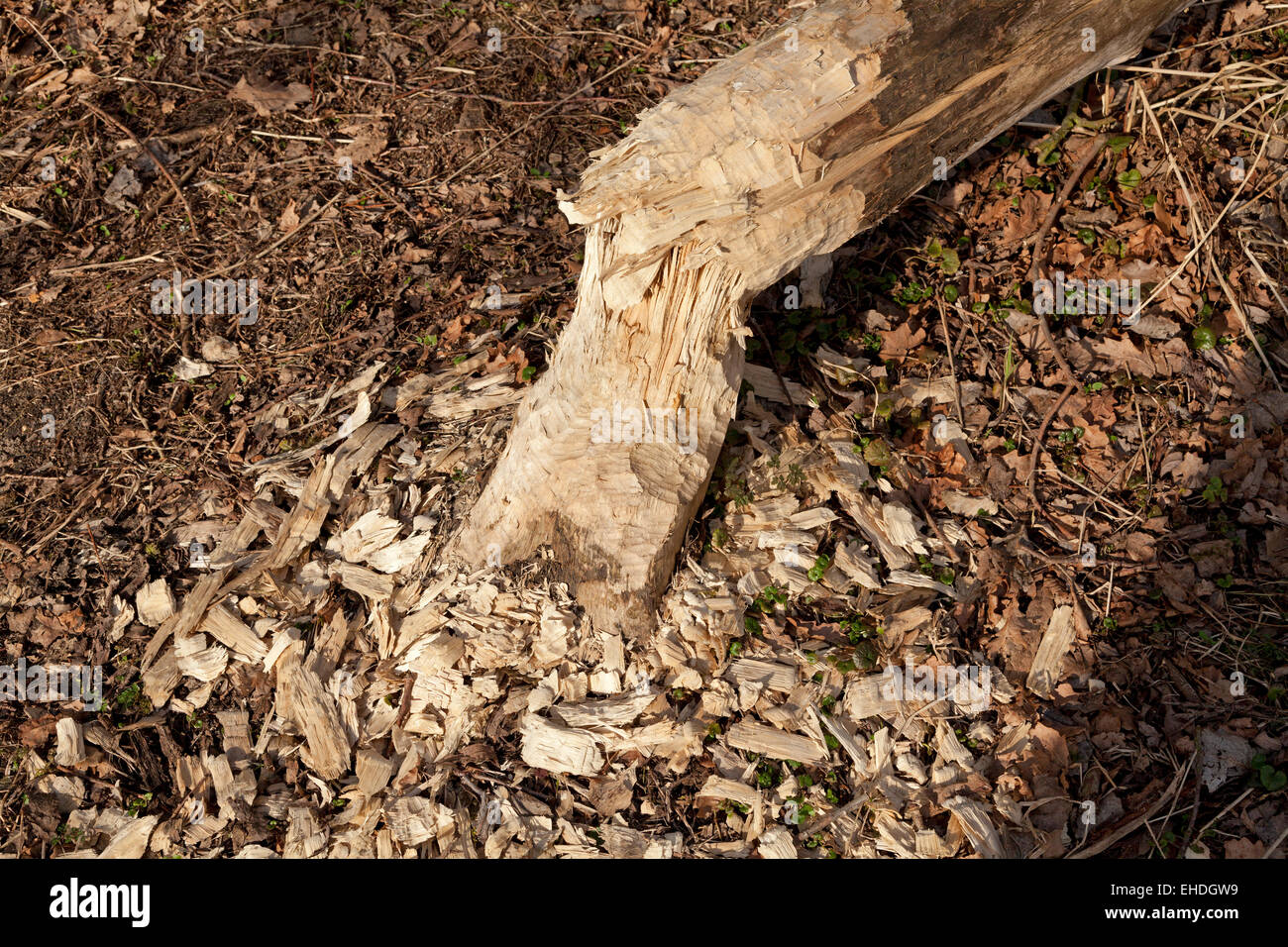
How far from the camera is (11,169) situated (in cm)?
490

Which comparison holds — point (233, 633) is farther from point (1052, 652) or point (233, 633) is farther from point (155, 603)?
point (1052, 652)

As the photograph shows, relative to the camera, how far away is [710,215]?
2531 mm

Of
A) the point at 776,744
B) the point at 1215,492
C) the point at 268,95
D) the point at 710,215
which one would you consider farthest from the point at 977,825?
the point at 268,95

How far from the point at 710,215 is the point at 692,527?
136cm

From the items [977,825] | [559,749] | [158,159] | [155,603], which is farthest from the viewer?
[158,159]

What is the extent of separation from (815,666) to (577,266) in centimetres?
230

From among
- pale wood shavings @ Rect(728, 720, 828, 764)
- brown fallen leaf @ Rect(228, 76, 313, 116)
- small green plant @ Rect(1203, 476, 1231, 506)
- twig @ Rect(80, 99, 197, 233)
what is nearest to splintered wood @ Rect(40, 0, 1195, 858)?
pale wood shavings @ Rect(728, 720, 828, 764)

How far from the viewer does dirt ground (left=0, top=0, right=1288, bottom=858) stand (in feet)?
10.3

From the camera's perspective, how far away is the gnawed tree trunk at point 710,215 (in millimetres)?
2467

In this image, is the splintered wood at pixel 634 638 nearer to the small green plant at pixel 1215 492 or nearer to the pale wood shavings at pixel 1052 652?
the pale wood shavings at pixel 1052 652

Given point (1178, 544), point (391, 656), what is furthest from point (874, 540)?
point (391, 656)

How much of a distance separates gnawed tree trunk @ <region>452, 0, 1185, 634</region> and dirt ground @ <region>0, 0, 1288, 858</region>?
12.5 inches
